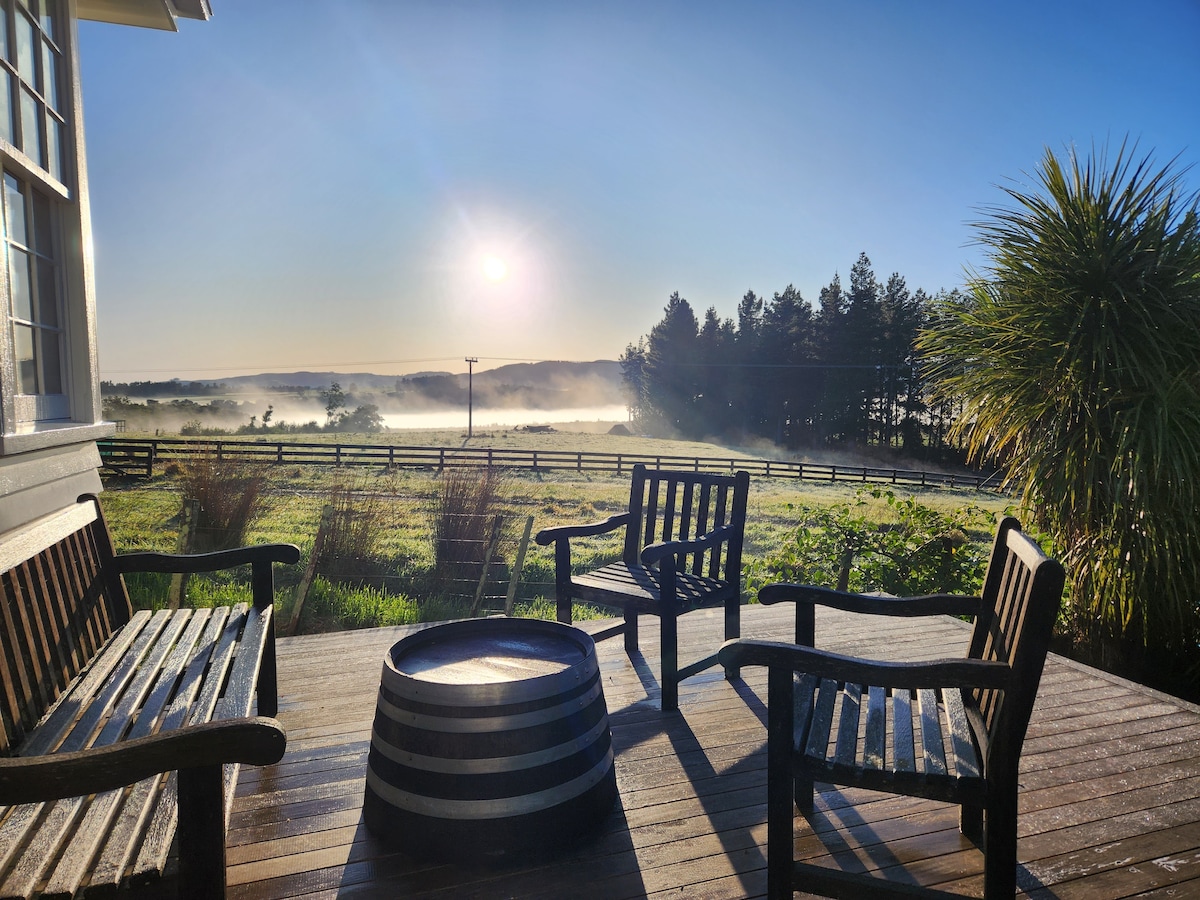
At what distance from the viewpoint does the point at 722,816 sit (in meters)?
1.99

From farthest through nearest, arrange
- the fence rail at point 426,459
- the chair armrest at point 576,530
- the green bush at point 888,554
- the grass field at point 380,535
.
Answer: the fence rail at point 426,459 < the grass field at point 380,535 < the green bush at point 888,554 < the chair armrest at point 576,530

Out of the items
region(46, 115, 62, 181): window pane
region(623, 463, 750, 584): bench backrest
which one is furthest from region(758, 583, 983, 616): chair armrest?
region(46, 115, 62, 181): window pane

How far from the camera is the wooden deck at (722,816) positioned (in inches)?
66.7

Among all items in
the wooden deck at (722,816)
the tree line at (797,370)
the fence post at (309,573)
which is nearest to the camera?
the wooden deck at (722,816)

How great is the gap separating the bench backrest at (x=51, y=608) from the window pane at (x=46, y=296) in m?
0.83

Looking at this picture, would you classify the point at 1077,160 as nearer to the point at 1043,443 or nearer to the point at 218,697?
the point at 1043,443

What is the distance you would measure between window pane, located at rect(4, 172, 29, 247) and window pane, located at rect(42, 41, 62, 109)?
44cm

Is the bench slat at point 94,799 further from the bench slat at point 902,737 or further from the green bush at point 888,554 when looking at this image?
the green bush at point 888,554

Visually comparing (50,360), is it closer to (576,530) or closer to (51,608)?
(51,608)

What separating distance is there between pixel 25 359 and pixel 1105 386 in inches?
192

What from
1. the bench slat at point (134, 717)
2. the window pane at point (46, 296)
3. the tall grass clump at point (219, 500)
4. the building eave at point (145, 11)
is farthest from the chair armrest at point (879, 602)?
the tall grass clump at point (219, 500)

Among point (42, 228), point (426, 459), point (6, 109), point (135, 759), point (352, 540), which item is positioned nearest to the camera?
point (135, 759)

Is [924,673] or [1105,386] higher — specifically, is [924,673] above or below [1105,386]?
below

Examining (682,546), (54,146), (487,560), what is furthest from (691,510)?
(54,146)
